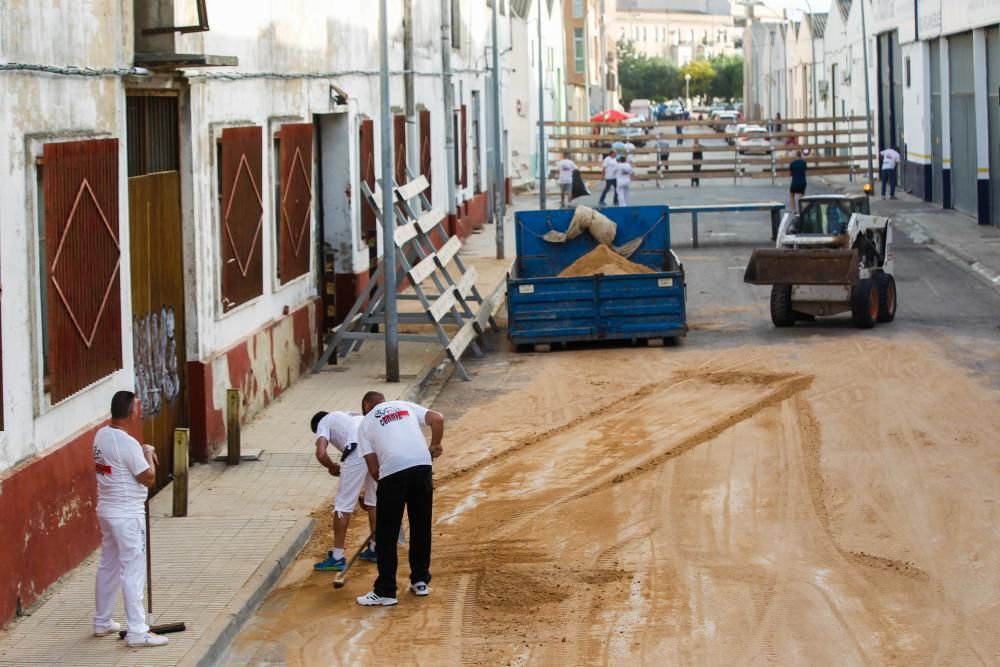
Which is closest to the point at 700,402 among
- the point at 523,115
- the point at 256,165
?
the point at 256,165

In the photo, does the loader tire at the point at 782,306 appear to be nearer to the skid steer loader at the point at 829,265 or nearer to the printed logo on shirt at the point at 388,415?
the skid steer loader at the point at 829,265

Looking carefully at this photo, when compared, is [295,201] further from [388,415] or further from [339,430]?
[388,415]

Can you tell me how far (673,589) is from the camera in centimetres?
1035

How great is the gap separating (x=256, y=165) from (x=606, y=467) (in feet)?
17.4

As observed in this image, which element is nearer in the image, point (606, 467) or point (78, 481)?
point (78, 481)

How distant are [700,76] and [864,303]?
11716 cm

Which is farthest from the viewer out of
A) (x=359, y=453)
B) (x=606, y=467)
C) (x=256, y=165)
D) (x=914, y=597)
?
(x=256, y=165)

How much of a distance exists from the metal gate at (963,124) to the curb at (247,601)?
2788cm

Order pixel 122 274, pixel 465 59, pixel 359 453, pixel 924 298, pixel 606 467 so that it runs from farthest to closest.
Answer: pixel 465 59 → pixel 924 298 → pixel 606 467 → pixel 122 274 → pixel 359 453

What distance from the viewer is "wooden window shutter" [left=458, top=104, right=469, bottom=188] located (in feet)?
120

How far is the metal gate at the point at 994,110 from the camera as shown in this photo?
34625 mm

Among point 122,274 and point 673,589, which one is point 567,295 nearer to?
point 122,274

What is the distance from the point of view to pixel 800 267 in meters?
21.3

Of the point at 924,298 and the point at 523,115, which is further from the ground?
the point at 523,115
